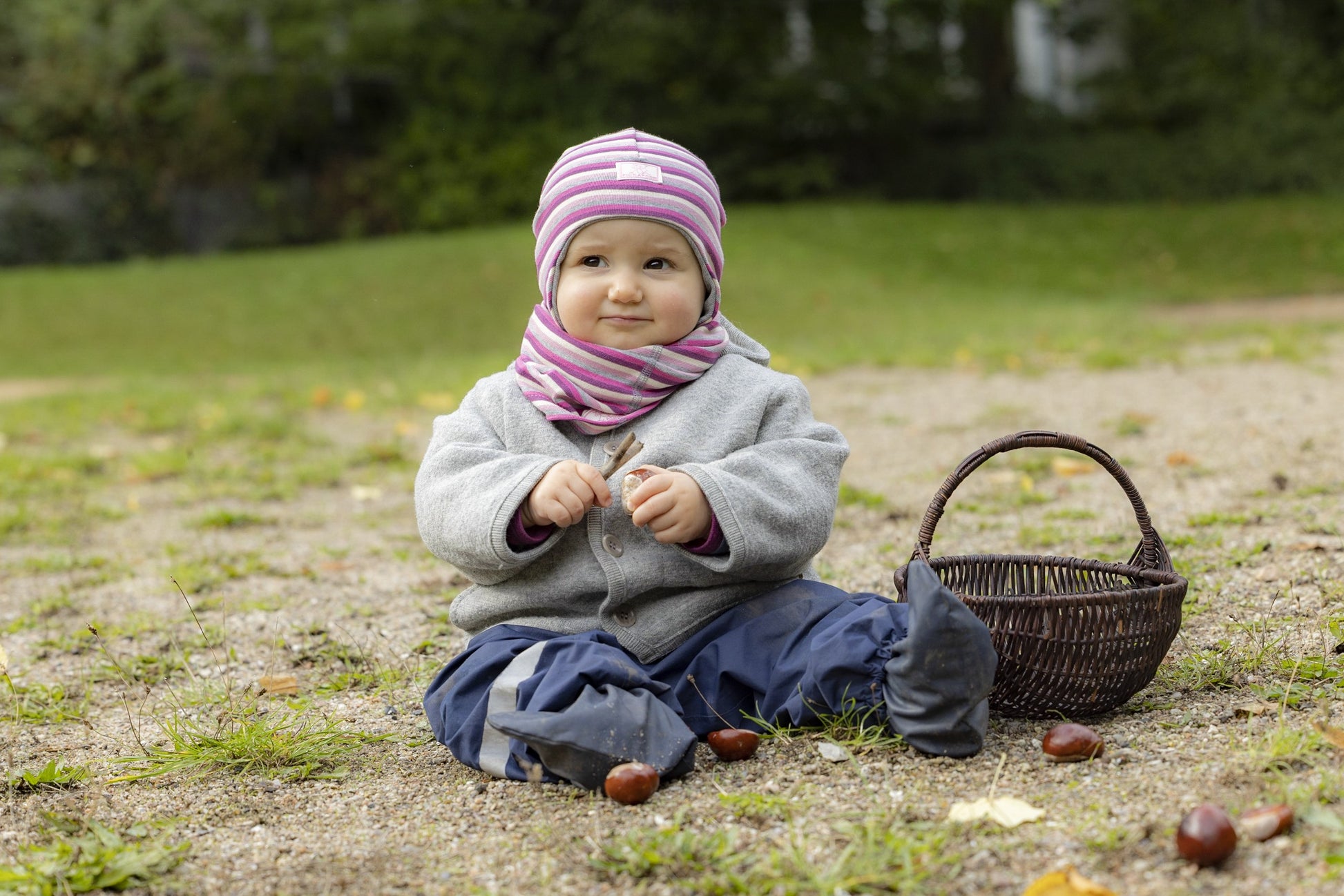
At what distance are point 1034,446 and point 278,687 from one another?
168 centimetres

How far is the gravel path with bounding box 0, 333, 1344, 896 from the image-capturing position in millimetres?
1916

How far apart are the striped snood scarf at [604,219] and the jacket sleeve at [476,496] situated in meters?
0.16

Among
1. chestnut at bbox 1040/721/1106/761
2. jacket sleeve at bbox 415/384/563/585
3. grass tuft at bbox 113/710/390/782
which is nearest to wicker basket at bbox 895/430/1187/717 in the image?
chestnut at bbox 1040/721/1106/761

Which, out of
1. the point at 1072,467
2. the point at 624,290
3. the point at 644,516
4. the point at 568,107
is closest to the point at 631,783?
the point at 644,516

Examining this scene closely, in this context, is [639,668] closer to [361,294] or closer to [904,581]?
[904,581]

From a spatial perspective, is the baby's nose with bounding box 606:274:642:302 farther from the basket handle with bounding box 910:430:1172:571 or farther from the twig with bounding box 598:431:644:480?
the basket handle with bounding box 910:430:1172:571

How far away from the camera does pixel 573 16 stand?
2077cm

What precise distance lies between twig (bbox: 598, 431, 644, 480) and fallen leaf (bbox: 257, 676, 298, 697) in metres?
0.91

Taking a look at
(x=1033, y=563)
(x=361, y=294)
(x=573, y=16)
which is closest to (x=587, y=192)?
(x=1033, y=563)

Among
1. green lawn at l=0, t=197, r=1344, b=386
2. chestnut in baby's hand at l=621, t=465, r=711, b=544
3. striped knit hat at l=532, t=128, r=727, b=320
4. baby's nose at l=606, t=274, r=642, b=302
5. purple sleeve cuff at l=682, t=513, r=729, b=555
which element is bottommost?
green lawn at l=0, t=197, r=1344, b=386

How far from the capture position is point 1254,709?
7.63ft


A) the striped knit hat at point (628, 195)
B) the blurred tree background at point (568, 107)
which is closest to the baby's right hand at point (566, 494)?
the striped knit hat at point (628, 195)

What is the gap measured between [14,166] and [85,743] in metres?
17.5

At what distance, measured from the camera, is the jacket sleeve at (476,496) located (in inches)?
96.6
